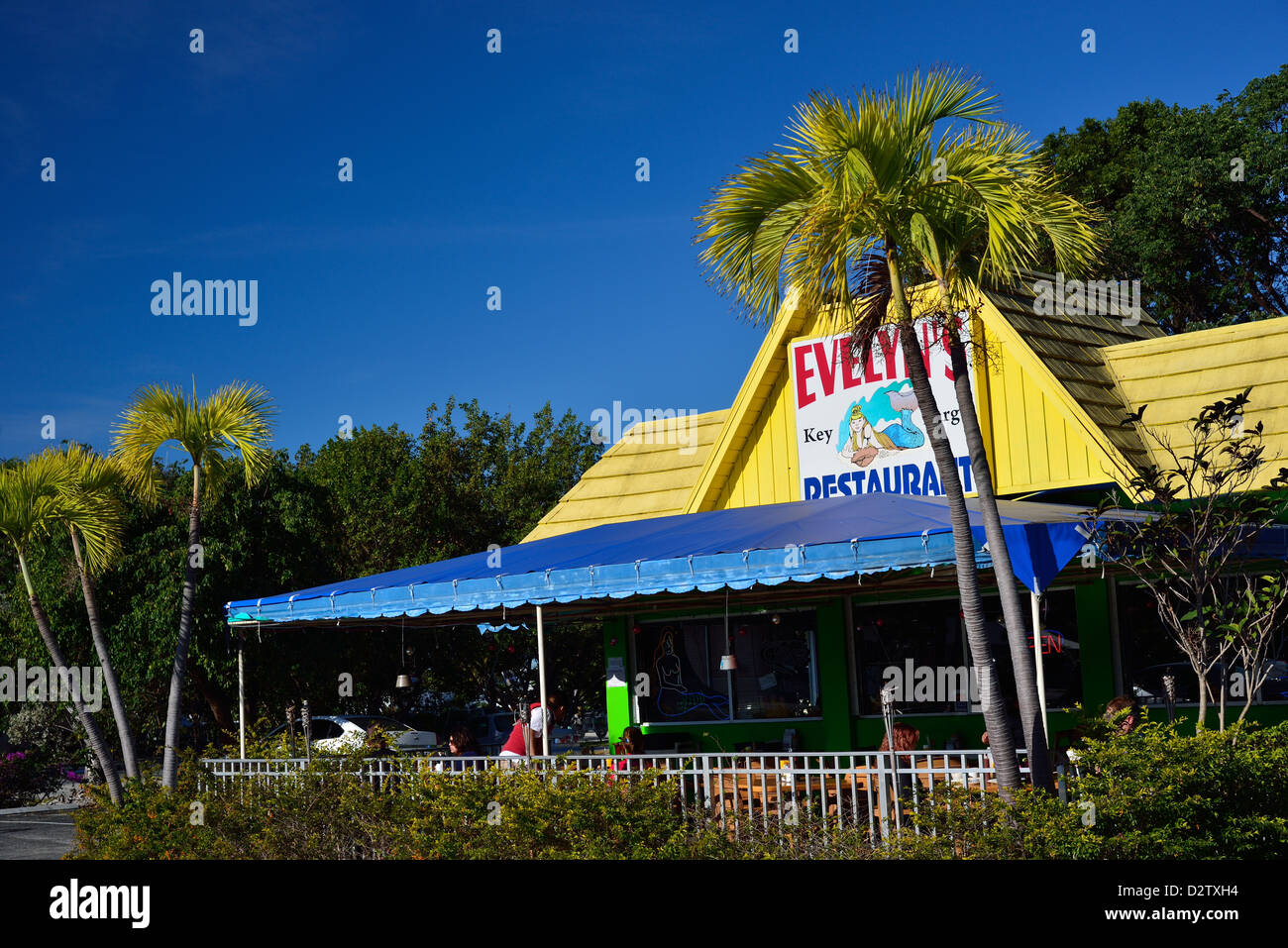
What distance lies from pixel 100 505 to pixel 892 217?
10.7m

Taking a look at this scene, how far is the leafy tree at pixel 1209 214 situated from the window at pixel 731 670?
14784 millimetres

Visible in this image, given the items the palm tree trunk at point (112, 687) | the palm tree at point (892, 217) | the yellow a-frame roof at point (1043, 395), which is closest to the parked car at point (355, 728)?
the palm tree trunk at point (112, 687)

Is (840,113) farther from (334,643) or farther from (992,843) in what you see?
(334,643)

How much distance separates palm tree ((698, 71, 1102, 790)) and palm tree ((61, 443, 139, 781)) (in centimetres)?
921

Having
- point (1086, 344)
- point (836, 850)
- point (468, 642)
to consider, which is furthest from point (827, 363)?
point (468, 642)

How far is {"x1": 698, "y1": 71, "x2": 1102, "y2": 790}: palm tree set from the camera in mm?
9156

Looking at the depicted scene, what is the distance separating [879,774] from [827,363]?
8494 mm

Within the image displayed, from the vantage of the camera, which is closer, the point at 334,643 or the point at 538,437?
the point at 334,643

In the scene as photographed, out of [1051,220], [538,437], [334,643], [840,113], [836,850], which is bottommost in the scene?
[836,850]

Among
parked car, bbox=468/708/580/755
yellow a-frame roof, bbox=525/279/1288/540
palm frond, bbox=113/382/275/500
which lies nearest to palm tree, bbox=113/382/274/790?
palm frond, bbox=113/382/275/500

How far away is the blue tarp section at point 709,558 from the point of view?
33.8 ft

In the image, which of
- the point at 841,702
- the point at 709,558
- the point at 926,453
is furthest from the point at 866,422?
the point at 709,558

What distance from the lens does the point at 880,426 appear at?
16.5 meters
